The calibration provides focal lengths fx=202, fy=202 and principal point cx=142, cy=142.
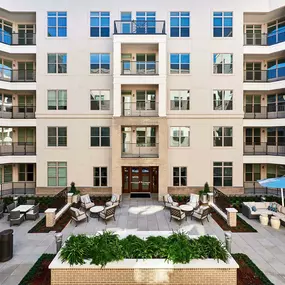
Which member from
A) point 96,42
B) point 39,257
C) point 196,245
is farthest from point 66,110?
point 196,245

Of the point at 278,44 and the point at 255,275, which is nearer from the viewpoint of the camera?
the point at 255,275

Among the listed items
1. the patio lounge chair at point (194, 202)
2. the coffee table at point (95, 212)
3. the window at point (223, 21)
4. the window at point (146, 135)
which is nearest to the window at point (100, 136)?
the window at point (146, 135)

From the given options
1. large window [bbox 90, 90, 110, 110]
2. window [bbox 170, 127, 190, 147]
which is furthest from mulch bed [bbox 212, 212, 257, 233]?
large window [bbox 90, 90, 110, 110]

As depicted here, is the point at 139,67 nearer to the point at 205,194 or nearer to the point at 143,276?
the point at 205,194

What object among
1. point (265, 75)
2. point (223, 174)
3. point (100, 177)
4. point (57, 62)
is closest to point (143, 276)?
point (100, 177)

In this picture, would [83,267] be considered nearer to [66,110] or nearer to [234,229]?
[234,229]

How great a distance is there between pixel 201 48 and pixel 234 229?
1444 cm

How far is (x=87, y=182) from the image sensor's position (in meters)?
17.5

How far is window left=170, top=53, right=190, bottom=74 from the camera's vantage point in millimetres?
17531

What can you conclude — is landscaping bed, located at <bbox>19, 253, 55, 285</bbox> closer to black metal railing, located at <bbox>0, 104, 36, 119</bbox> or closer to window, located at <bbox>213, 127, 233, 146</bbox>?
black metal railing, located at <bbox>0, 104, 36, 119</bbox>

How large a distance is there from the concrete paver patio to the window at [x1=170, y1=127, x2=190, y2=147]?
578cm

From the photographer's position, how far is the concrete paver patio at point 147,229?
25.6 feet

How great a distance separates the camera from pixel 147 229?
1126cm

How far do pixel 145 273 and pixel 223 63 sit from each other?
1720 cm
